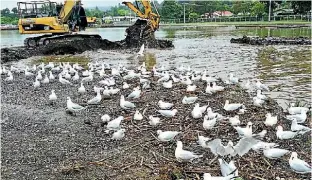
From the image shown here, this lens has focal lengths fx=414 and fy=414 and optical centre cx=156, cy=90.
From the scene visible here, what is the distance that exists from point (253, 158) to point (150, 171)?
1587mm

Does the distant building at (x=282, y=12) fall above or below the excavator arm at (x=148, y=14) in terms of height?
above

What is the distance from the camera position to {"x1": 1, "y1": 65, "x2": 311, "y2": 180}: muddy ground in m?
5.59

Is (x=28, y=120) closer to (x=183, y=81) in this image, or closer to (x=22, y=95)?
(x=22, y=95)

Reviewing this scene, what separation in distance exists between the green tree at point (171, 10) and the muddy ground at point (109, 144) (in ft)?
290

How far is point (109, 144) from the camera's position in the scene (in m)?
6.70

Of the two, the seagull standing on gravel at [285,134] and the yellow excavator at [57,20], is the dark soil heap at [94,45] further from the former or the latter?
the seagull standing on gravel at [285,134]

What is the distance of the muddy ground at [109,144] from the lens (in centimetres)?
559

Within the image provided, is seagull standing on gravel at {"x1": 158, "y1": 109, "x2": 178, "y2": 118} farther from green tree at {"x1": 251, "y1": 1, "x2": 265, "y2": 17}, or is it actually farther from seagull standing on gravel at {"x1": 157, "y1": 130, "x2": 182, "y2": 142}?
green tree at {"x1": 251, "y1": 1, "x2": 265, "y2": 17}

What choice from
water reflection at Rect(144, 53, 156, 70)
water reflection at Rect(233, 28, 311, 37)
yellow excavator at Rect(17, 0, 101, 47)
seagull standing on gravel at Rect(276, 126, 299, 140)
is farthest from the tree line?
seagull standing on gravel at Rect(276, 126, 299, 140)

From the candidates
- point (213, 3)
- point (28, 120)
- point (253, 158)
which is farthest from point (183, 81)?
point (213, 3)

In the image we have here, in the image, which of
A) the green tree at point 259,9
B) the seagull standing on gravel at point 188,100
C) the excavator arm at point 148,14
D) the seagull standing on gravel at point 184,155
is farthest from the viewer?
the green tree at point 259,9

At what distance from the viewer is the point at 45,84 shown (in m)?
12.6

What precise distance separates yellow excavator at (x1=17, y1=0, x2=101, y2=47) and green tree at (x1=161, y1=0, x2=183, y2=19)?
71792 millimetres

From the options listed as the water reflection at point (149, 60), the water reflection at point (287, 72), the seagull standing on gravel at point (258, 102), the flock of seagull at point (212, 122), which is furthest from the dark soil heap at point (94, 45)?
the seagull standing on gravel at point (258, 102)
